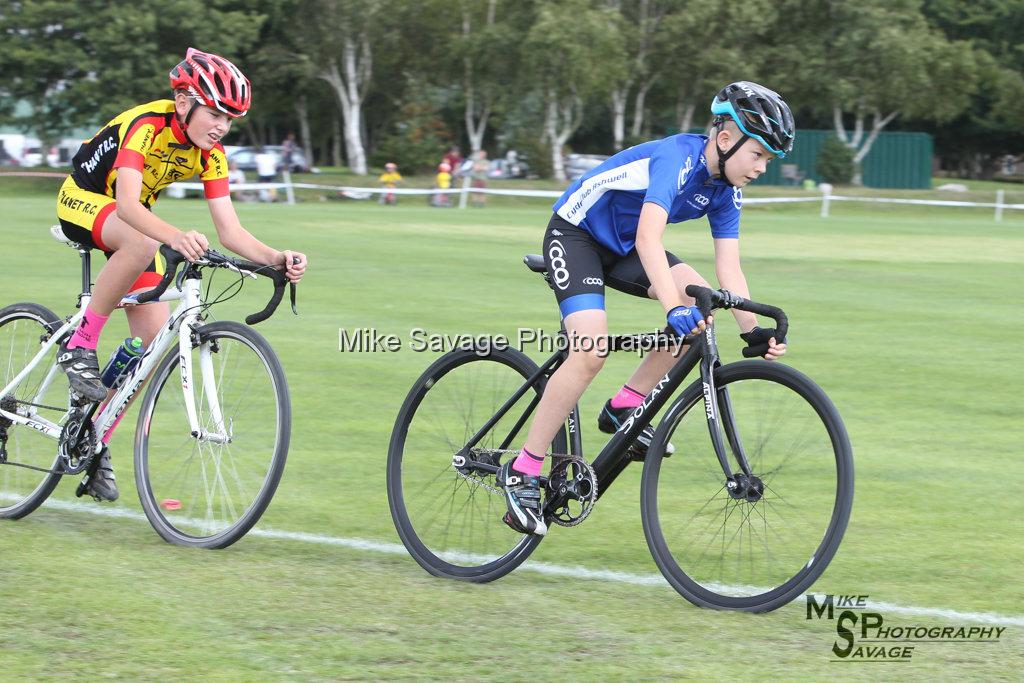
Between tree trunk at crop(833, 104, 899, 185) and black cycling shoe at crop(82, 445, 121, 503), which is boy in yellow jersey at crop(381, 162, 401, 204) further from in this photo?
black cycling shoe at crop(82, 445, 121, 503)

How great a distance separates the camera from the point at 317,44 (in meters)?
59.7

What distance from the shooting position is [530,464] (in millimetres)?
5797

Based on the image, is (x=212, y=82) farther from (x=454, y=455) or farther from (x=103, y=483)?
(x=103, y=483)

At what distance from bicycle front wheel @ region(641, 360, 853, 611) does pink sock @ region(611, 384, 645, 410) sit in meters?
0.40

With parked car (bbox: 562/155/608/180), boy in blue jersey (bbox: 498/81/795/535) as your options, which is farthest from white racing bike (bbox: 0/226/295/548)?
parked car (bbox: 562/155/608/180)

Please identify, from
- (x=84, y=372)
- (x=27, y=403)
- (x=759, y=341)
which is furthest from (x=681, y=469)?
(x=27, y=403)

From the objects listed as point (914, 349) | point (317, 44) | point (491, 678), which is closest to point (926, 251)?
point (914, 349)

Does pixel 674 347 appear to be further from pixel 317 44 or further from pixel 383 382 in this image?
pixel 317 44

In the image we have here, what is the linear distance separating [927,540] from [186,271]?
3.50 meters

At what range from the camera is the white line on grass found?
527 cm

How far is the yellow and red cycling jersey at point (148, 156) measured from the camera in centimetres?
615

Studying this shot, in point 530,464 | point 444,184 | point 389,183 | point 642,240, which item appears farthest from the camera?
point 444,184

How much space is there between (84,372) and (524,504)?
7.07 ft

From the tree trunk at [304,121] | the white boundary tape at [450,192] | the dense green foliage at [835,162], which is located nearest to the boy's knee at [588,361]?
the white boundary tape at [450,192]
